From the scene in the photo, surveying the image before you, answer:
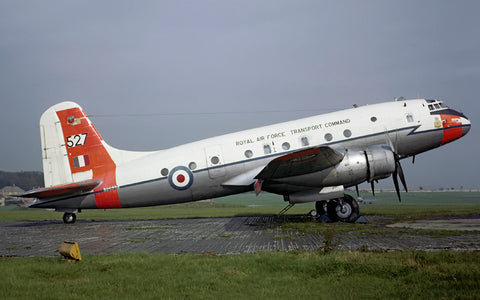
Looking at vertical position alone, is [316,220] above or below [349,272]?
below

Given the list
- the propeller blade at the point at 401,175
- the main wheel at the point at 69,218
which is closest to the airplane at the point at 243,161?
the propeller blade at the point at 401,175

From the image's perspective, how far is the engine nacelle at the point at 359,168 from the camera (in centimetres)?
1791

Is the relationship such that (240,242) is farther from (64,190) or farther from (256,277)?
(64,190)

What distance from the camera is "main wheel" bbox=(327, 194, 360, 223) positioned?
1901 cm

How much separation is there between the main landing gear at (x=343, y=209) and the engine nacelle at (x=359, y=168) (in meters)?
1.31

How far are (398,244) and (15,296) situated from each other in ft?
34.8

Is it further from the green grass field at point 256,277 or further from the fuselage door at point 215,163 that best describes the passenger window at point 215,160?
the green grass field at point 256,277

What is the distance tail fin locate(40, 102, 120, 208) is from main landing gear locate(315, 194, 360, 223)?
12777 millimetres

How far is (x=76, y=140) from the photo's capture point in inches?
849

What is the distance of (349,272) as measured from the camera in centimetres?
818

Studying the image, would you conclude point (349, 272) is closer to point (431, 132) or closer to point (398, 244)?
point (398, 244)


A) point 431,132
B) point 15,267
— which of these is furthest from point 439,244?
point 15,267

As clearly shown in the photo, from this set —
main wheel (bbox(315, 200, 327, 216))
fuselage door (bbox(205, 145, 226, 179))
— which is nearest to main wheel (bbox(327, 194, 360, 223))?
main wheel (bbox(315, 200, 327, 216))

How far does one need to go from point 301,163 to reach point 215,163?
16.8ft
